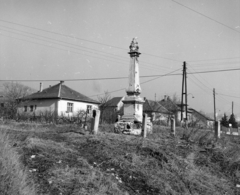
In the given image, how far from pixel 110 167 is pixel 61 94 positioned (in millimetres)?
30839

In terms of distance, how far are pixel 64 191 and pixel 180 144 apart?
5.92 meters

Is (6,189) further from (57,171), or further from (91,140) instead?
(91,140)

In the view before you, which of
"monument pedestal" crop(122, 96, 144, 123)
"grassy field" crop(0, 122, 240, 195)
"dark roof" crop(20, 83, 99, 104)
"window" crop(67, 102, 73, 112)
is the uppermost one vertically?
"dark roof" crop(20, 83, 99, 104)

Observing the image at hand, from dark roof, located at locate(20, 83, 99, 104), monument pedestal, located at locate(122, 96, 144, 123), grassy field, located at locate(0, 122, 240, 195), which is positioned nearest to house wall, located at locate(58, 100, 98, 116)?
dark roof, located at locate(20, 83, 99, 104)

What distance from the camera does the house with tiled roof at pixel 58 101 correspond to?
35.2 m

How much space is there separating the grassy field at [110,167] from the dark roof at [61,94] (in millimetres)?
28022

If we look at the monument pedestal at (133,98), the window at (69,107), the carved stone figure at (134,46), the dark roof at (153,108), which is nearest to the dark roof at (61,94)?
the window at (69,107)

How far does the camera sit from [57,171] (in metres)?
5.08

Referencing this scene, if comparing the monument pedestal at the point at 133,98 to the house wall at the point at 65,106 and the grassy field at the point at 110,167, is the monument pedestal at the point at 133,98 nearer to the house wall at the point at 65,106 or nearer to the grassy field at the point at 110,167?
the grassy field at the point at 110,167

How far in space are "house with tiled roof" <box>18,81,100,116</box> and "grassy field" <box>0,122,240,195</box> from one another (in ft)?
89.7

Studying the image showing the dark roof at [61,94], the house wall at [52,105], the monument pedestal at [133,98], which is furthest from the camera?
the dark roof at [61,94]

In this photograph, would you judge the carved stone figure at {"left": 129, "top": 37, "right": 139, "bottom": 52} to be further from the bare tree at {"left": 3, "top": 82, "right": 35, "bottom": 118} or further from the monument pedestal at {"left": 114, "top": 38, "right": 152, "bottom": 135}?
the bare tree at {"left": 3, "top": 82, "right": 35, "bottom": 118}

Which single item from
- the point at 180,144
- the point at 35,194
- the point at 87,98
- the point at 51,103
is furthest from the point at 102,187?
the point at 87,98

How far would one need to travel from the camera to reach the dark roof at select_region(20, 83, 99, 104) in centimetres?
3566
